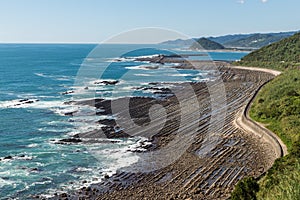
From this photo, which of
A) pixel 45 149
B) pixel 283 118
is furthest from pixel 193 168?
pixel 45 149

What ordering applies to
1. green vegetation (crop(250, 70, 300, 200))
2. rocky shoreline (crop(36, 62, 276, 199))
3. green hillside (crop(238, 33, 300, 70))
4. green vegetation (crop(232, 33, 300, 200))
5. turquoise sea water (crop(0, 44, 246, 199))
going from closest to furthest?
green vegetation (crop(232, 33, 300, 200)) < green vegetation (crop(250, 70, 300, 200)) < rocky shoreline (crop(36, 62, 276, 199)) < turquoise sea water (crop(0, 44, 246, 199)) < green hillside (crop(238, 33, 300, 70))

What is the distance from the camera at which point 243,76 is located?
7756cm

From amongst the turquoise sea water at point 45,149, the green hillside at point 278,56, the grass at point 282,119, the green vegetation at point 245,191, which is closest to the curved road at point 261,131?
the grass at point 282,119

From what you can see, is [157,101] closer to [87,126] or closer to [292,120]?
[87,126]

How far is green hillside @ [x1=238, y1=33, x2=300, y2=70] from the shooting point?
287ft

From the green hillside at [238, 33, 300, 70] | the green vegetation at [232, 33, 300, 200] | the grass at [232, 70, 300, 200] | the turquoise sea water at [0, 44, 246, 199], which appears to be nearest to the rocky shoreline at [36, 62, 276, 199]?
the turquoise sea water at [0, 44, 246, 199]

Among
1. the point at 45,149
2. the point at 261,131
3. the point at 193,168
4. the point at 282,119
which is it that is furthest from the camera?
the point at 282,119

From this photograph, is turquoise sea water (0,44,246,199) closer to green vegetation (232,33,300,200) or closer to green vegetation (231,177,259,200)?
green vegetation (231,177,259,200)

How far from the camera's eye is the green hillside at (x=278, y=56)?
287 ft

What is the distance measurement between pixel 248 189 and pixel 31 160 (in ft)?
54.6

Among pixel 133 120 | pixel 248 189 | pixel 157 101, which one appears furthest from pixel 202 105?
pixel 248 189

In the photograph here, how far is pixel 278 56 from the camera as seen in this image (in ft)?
311

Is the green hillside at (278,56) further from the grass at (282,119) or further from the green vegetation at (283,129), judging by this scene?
the grass at (282,119)

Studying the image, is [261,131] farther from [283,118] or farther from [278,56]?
[278,56]
